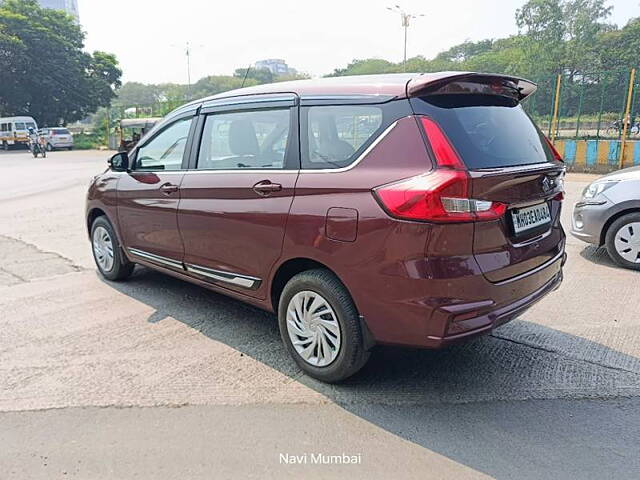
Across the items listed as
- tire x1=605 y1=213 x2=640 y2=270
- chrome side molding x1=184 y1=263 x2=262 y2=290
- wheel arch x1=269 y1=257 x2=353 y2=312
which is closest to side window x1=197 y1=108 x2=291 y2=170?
wheel arch x1=269 y1=257 x2=353 y2=312

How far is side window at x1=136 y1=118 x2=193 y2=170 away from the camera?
4293 millimetres

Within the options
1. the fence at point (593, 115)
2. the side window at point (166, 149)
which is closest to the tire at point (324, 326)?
the side window at point (166, 149)

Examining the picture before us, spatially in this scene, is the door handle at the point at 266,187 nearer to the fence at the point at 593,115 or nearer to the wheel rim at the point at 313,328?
the wheel rim at the point at 313,328

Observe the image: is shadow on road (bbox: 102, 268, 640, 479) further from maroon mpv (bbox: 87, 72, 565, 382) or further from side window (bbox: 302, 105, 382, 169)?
side window (bbox: 302, 105, 382, 169)

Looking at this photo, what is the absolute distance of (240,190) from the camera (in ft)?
11.6

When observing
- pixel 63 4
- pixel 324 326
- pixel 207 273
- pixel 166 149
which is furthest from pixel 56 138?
pixel 63 4

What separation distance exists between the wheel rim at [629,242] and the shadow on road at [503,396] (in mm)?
2230

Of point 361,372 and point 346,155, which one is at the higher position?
point 346,155

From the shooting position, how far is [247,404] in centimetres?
308

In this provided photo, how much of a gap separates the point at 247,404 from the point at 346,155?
1.59 meters

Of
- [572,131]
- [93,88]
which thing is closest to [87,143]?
[93,88]

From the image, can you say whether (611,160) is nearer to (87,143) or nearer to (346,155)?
(346,155)

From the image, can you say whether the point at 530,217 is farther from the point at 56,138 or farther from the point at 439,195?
the point at 56,138

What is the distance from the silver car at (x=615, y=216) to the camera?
546cm
